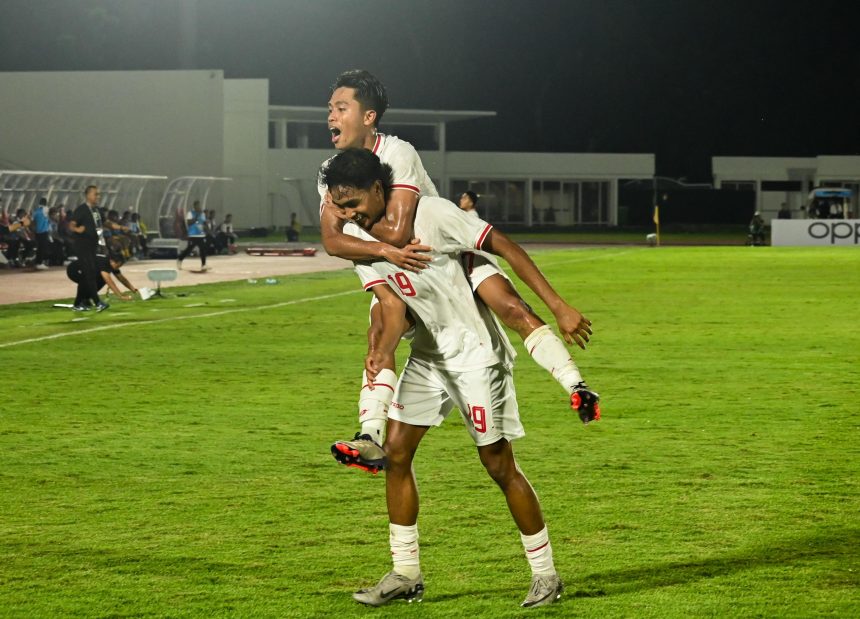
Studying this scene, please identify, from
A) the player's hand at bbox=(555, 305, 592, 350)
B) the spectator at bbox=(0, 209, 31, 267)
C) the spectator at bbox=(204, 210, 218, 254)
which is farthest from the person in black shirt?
the spectator at bbox=(204, 210, 218, 254)

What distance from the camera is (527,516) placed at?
5.58 meters

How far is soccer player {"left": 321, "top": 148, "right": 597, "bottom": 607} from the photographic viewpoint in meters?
5.49

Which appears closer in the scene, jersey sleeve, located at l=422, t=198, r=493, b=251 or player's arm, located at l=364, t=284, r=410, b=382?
jersey sleeve, located at l=422, t=198, r=493, b=251

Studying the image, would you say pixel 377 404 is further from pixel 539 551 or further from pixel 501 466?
pixel 539 551

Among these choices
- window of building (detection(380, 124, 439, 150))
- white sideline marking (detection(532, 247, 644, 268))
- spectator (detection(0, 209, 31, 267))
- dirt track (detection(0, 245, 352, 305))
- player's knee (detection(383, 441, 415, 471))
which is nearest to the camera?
player's knee (detection(383, 441, 415, 471))

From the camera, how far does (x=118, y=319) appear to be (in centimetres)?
2059

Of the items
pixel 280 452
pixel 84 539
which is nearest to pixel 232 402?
pixel 280 452

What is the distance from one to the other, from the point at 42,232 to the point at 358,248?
101ft

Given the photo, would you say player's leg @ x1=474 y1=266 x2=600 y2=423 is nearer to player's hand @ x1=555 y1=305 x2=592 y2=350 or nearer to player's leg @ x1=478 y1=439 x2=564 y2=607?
player's hand @ x1=555 y1=305 x2=592 y2=350

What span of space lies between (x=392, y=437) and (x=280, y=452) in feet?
13.2

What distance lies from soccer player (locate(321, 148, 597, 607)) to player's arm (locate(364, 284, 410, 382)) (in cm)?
14

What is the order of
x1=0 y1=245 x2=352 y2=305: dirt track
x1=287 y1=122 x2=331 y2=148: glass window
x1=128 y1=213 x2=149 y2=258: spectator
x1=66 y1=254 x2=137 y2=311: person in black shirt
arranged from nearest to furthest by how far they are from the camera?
x1=66 y1=254 x2=137 y2=311: person in black shirt
x1=0 y1=245 x2=352 y2=305: dirt track
x1=128 y1=213 x2=149 y2=258: spectator
x1=287 y1=122 x2=331 y2=148: glass window

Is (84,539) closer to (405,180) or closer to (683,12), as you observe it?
(405,180)

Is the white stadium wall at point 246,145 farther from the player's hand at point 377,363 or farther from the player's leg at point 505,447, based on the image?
the player's leg at point 505,447
